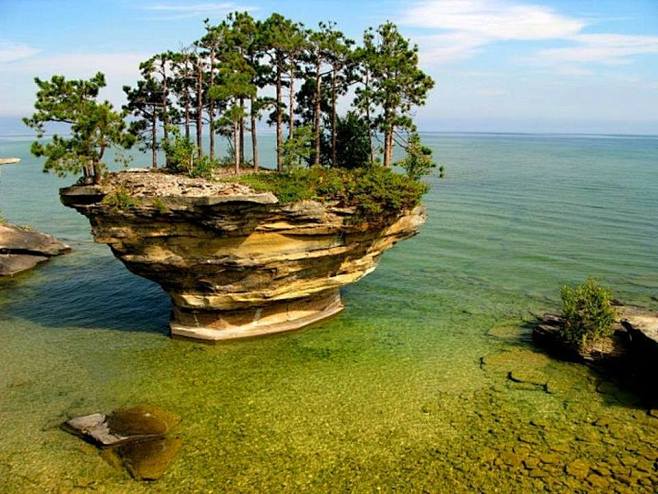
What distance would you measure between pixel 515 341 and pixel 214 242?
55.1 feet

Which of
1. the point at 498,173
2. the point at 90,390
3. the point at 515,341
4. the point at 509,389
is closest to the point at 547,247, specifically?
the point at 515,341

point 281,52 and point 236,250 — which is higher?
point 281,52

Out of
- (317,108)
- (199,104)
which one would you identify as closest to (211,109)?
(199,104)

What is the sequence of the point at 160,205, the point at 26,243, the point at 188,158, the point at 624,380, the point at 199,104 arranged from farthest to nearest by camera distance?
the point at 26,243 < the point at 199,104 < the point at 188,158 < the point at 624,380 < the point at 160,205

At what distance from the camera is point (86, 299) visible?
33.1 metres

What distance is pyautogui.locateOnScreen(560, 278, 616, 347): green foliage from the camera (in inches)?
1007

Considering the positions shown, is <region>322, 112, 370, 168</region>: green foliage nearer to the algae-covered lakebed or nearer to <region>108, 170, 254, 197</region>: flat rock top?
the algae-covered lakebed

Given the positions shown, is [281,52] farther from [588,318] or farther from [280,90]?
[588,318]

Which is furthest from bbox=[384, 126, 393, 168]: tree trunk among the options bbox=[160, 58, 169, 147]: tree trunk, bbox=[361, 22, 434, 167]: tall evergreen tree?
bbox=[160, 58, 169, 147]: tree trunk

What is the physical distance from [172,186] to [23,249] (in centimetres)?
2476

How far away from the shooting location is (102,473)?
56.7 ft

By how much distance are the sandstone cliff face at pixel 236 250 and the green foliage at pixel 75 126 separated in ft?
4.30

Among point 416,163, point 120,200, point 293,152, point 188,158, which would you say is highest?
point 293,152

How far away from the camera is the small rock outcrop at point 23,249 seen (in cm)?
3925
